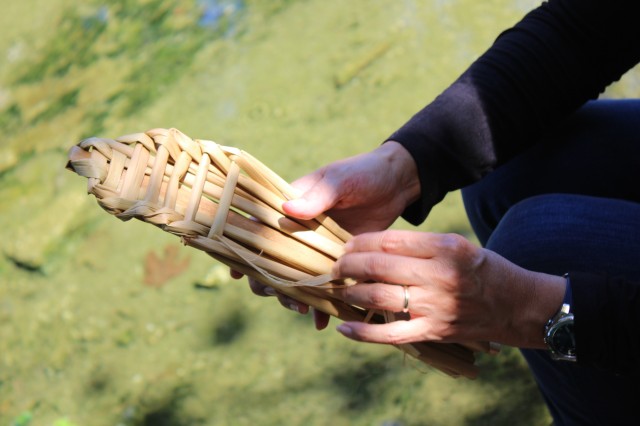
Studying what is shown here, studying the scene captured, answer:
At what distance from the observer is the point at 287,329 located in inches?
71.6

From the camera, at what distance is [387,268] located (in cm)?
96

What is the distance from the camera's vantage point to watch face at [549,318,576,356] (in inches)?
37.8

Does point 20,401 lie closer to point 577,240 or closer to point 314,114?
point 314,114

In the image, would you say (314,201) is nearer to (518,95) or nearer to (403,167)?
(403,167)

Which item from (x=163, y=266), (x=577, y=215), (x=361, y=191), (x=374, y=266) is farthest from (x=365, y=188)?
(x=163, y=266)

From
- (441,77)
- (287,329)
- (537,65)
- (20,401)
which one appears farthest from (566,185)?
(20,401)

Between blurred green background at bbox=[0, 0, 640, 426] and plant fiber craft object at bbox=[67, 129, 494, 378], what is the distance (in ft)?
1.32

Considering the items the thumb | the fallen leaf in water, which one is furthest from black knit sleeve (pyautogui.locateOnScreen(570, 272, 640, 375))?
the fallen leaf in water

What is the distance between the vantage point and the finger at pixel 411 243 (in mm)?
937

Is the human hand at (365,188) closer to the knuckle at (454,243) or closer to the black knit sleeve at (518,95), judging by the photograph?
the black knit sleeve at (518,95)

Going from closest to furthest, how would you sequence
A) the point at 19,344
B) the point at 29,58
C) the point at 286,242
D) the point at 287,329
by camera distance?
the point at 286,242
the point at 287,329
the point at 19,344
the point at 29,58

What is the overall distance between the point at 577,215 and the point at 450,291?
316 millimetres

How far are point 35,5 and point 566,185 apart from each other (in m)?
3.33

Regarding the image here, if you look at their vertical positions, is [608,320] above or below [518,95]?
below
